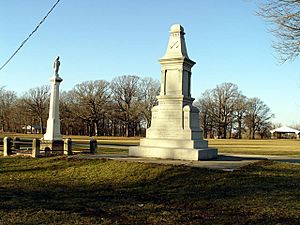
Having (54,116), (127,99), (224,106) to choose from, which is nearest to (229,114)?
(224,106)

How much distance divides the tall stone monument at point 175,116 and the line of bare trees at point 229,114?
6964cm

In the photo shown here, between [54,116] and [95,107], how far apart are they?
2125 inches

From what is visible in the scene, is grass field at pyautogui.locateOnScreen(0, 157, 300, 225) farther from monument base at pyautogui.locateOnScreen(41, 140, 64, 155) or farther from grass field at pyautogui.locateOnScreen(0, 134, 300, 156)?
grass field at pyautogui.locateOnScreen(0, 134, 300, 156)

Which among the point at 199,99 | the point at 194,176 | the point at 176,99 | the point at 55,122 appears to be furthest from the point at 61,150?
the point at 199,99

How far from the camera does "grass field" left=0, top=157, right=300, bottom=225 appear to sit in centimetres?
662

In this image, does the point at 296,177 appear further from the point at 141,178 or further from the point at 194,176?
the point at 141,178

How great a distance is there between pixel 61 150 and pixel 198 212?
12.6 m

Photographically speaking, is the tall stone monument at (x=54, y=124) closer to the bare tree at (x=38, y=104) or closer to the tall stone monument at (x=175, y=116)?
the tall stone monument at (x=175, y=116)

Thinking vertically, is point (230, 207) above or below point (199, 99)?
below

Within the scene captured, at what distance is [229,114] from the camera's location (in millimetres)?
85688

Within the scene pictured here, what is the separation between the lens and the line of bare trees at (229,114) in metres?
85.5

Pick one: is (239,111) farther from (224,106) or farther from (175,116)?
(175,116)

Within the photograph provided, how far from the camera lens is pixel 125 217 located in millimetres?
6648

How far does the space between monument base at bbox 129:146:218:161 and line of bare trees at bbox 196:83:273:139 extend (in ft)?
232
